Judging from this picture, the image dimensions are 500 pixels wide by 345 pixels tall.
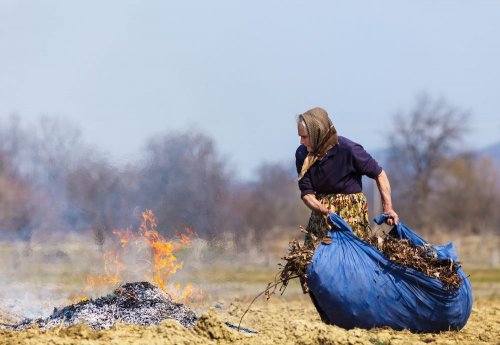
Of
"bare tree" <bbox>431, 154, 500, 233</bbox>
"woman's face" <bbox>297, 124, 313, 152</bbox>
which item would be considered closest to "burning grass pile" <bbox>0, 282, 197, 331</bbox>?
"woman's face" <bbox>297, 124, 313, 152</bbox>

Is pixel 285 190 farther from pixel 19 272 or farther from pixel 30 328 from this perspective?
pixel 30 328

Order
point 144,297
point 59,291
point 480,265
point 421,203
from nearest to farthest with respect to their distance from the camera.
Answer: point 144,297 → point 59,291 → point 480,265 → point 421,203

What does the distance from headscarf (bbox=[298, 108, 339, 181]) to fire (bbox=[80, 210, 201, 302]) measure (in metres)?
1.95

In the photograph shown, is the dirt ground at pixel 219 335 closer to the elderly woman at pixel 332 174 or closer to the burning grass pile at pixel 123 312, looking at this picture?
the burning grass pile at pixel 123 312

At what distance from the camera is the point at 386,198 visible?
25.2 feet

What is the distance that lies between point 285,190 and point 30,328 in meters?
22.6

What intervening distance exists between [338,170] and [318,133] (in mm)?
382

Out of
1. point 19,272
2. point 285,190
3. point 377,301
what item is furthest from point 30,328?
point 285,190

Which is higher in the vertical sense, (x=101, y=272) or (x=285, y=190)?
(x=285, y=190)

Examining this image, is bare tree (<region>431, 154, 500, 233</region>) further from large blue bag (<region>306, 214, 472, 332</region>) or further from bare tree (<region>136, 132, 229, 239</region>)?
large blue bag (<region>306, 214, 472, 332</region>)

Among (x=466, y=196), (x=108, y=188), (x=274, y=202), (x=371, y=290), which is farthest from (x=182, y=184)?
(x=466, y=196)

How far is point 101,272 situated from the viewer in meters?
9.33

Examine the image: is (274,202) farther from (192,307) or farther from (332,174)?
(332,174)

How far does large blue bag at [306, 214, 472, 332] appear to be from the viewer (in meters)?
7.12
